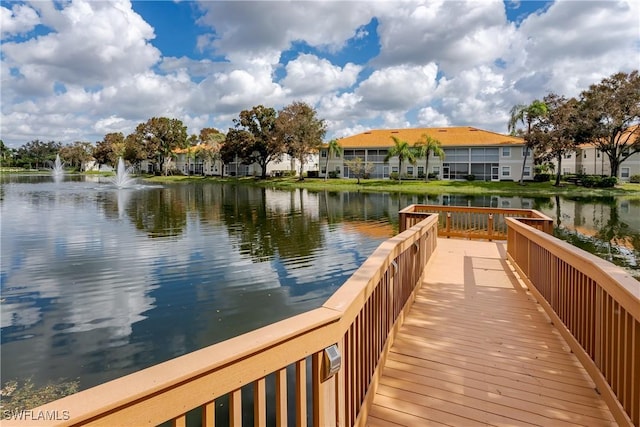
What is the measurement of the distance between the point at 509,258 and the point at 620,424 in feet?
18.3

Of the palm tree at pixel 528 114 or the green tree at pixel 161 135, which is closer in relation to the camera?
the palm tree at pixel 528 114

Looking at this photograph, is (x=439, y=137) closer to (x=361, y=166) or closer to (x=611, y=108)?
(x=361, y=166)

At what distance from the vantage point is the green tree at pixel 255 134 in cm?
5475

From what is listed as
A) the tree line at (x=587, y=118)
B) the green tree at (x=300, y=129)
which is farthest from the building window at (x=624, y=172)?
the green tree at (x=300, y=129)

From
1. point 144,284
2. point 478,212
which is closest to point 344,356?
point 144,284

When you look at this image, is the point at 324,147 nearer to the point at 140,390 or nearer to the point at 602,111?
the point at 602,111

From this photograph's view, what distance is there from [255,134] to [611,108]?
40893 millimetres

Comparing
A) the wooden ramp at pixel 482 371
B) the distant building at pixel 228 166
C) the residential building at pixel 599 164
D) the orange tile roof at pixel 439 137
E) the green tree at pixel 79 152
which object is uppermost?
the green tree at pixel 79 152

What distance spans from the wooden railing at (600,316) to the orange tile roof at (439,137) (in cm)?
4728

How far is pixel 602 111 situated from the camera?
37.0 metres

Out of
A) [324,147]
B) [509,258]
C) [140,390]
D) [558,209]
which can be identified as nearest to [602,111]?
[558,209]

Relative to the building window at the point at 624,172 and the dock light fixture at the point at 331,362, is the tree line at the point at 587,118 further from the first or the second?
the dock light fixture at the point at 331,362

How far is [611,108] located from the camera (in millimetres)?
36344

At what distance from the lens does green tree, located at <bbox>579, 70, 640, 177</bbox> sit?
3584cm
